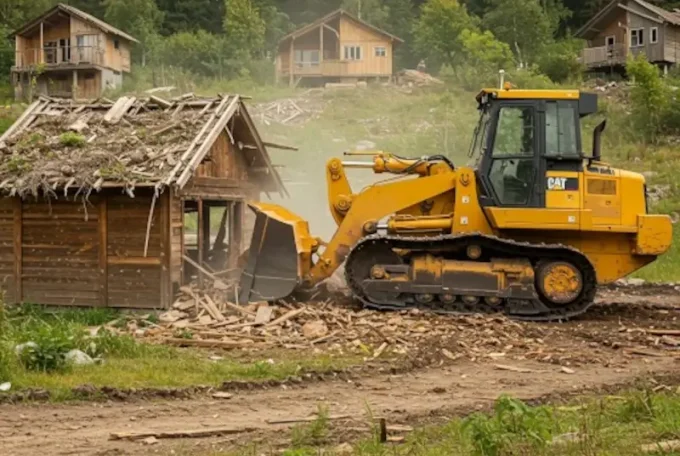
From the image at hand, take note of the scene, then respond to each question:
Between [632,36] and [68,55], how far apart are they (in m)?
35.2

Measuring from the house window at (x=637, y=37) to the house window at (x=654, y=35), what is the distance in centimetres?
52

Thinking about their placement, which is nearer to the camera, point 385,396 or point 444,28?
point 385,396

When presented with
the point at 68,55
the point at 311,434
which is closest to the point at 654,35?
the point at 68,55

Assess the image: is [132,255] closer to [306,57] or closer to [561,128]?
[561,128]

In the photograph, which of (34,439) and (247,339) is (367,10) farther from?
(34,439)

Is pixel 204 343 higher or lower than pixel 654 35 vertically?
lower

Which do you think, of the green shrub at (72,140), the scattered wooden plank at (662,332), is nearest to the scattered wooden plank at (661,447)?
the scattered wooden plank at (662,332)

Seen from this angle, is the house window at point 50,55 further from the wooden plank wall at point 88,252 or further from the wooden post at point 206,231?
the wooden plank wall at point 88,252

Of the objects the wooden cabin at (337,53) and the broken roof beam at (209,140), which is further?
the wooden cabin at (337,53)

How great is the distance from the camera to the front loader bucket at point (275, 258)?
1592 cm

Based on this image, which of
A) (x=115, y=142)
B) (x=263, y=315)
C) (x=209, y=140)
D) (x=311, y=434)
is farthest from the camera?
(x=115, y=142)

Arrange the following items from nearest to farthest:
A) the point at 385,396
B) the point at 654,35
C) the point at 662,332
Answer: the point at 385,396, the point at 662,332, the point at 654,35

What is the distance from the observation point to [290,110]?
47750 mm

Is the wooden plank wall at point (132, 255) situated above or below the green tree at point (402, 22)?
below
